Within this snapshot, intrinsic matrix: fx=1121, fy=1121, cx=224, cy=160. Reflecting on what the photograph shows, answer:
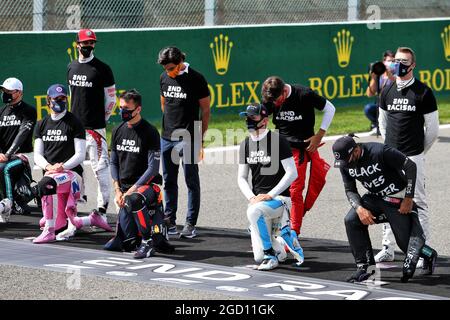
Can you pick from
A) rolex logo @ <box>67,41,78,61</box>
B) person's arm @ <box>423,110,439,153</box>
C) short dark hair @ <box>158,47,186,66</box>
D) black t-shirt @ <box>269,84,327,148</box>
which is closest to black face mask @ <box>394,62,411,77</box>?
person's arm @ <box>423,110,439,153</box>

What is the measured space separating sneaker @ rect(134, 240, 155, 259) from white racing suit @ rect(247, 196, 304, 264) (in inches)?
42.0

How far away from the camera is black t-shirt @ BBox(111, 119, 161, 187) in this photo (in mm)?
11266

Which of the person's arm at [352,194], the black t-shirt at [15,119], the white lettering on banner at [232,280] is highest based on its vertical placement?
the black t-shirt at [15,119]

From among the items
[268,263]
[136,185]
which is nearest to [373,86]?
[136,185]

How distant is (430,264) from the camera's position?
33.1ft

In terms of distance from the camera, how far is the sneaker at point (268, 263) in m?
10.4

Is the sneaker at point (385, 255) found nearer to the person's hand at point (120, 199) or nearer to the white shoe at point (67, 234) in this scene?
the person's hand at point (120, 199)

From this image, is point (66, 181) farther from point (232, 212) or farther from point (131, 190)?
point (232, 212)

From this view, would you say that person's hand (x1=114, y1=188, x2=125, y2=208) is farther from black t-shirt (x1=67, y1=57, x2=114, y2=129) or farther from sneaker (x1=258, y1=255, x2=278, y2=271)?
black t-shirt (x1=67, y1=57, x2=114, y2=129)

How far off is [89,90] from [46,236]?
6.44 feet

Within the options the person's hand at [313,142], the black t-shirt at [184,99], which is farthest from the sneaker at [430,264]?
the black t-shirt at [184,99]

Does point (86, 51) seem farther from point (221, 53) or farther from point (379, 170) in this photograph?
point (221, 53)

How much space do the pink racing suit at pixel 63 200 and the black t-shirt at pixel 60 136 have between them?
0.75 ft
